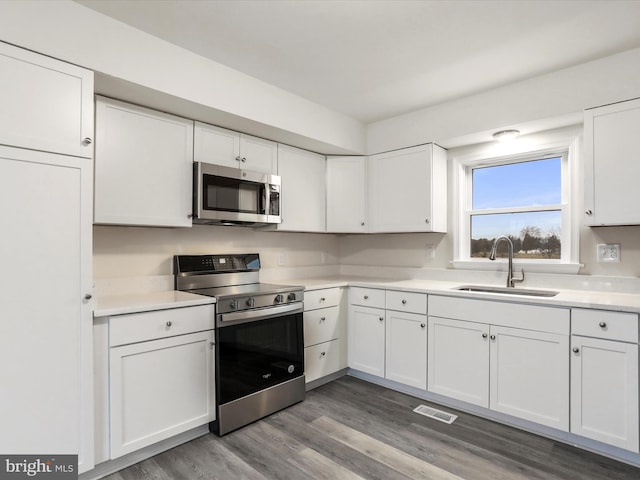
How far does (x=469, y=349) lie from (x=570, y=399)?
0.61 meters

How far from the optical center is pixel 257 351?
250 cm

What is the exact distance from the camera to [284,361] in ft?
8.80

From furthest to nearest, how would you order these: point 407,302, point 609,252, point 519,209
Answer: point 519,209 → point 407,302 → point 609,252

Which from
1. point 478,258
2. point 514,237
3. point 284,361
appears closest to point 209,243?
point 284,361

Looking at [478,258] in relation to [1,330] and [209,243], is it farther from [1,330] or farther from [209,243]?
[1,330]

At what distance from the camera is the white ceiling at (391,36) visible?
1.84 metres

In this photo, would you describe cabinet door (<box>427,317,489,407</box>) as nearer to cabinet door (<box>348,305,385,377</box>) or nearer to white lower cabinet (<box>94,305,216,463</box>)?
cabinet door (<box>348,305,385,377</box>)

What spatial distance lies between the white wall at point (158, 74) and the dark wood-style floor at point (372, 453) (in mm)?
2068

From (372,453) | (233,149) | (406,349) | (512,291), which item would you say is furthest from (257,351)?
(512,291)

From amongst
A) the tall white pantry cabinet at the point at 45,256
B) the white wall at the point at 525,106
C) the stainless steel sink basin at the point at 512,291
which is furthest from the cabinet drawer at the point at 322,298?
the tall white pantry cabinet at the point at 45,256

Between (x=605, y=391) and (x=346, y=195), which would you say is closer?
(x=605, y=391)

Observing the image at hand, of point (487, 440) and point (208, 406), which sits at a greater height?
point (208, 406)

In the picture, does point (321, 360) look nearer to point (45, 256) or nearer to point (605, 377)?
point (605, 377)

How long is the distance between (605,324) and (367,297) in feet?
5.28
